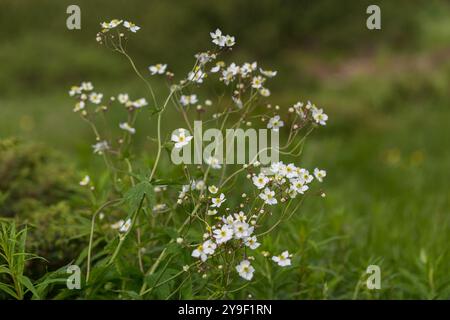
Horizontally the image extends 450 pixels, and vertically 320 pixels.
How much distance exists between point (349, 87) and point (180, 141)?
278 inches

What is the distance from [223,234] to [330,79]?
24.7 feet

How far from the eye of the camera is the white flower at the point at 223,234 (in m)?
1.82

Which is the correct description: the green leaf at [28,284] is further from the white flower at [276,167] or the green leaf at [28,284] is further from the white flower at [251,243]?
the white flower at [276,167]

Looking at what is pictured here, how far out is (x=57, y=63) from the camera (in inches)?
366

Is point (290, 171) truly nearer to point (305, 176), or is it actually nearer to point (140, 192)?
point (305, 176)

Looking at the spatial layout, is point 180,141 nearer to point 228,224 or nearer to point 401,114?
point 228,224

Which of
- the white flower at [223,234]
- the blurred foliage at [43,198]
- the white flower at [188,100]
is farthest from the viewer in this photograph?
the blurred foliage at [43,198]

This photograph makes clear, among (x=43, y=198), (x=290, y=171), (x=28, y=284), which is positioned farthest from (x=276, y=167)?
(x=43, y=198)

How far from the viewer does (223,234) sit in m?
1.85

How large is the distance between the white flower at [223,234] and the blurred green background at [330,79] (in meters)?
1.44

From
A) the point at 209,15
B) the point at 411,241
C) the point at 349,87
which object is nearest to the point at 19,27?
the point at 209,15

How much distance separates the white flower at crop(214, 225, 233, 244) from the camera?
5.97ft

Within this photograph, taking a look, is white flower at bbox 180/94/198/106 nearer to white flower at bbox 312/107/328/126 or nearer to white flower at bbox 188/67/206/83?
white flower at bbox 188/67/206/83
